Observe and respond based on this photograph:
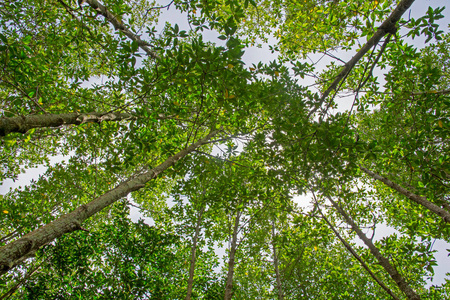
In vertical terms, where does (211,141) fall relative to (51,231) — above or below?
above

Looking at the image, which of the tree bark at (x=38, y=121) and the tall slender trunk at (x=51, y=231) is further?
the tree bark at (x=38, y=121)

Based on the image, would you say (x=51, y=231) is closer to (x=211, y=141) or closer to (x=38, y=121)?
→ (x=38, y=121)

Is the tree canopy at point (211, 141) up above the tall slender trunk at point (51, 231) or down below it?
above

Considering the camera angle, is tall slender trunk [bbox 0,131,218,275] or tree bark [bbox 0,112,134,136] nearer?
tall slender trunk [bbox 0,131,218,275]

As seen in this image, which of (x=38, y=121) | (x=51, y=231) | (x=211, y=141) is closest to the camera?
(x=51, y=231)

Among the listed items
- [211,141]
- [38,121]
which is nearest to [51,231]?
[38,121]

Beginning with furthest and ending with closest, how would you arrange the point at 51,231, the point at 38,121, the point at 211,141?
the point at 211,141 → the point at 38,121 → the point at 51,231

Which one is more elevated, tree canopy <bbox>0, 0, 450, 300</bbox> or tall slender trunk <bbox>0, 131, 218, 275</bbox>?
tree canopy <bbox>0, 0, 450, 300</bbox>

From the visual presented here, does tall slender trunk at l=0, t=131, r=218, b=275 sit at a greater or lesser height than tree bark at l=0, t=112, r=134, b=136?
lesser

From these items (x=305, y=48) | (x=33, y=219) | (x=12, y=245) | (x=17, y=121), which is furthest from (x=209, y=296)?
(x=305, y=48)

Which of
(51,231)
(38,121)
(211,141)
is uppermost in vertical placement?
(211,141)

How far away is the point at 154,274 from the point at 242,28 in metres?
11.5

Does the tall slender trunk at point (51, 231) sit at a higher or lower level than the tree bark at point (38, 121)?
lower

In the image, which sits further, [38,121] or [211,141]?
[211,141]
